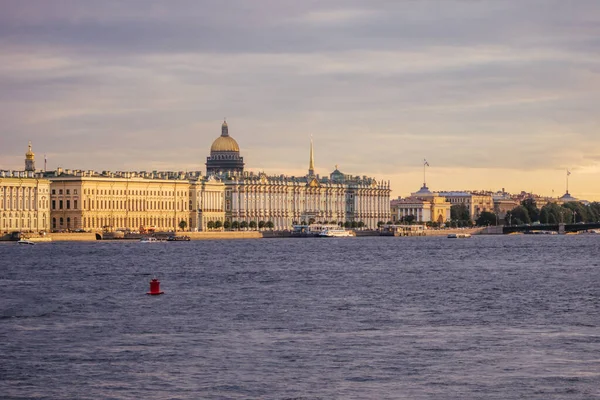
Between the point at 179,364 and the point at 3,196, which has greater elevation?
the point at 3,196

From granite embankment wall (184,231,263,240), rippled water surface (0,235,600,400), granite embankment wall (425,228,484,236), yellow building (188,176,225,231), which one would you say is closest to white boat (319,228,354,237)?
granite embankment wall (184,231,263,240)

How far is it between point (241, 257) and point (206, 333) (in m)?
40.2

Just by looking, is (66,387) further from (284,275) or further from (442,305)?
(284,275)

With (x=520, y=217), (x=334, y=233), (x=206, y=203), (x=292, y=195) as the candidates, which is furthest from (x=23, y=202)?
(x=520, y=217)

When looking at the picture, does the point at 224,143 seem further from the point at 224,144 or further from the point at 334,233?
the point at 334,233

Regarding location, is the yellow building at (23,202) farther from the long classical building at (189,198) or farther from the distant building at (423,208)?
the distant building at (423,208)

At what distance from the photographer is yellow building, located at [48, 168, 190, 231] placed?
368 feet

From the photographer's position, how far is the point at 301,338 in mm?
24969

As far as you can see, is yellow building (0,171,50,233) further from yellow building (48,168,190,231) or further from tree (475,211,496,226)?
tree (475,211,496,226)

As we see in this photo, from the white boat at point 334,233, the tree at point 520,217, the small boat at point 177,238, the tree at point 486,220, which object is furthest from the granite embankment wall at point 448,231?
the small boat at point 177,238

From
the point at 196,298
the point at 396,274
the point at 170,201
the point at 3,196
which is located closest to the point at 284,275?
the point at 396,274

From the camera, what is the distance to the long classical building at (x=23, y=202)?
105m

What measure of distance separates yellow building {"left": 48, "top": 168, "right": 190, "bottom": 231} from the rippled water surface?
6814 cm

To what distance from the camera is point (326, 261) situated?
200 ft
